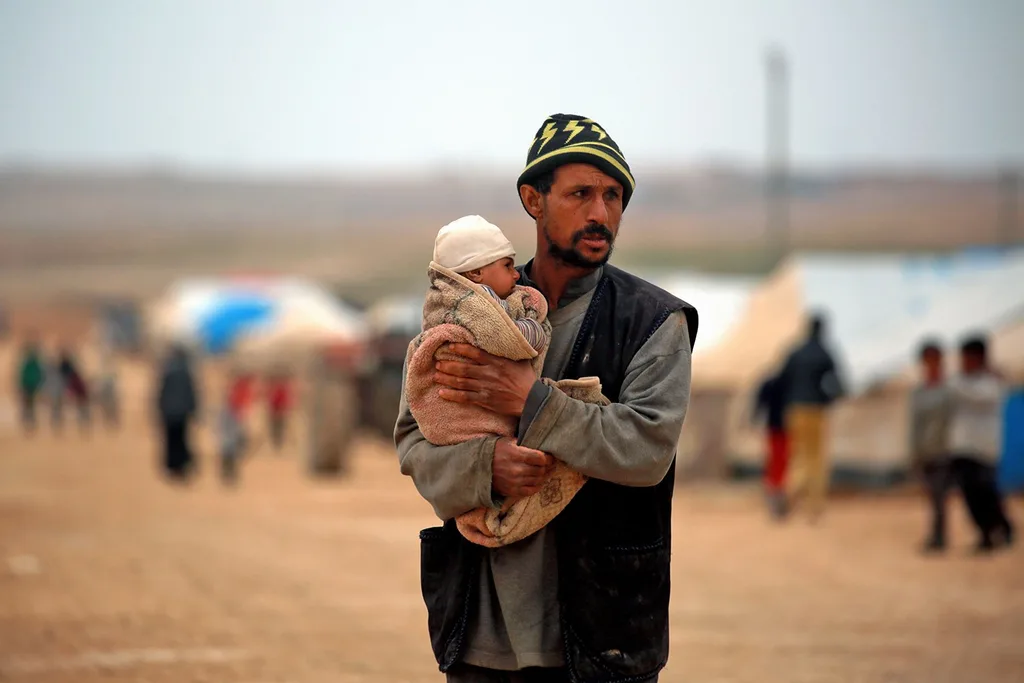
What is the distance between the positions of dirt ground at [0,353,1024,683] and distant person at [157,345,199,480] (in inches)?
69.3

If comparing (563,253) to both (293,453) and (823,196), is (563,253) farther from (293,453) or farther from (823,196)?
(823,196)

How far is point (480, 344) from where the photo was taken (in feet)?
10.7

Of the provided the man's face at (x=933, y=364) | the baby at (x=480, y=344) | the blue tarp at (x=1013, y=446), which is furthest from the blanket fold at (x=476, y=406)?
the blue tarp at (x=1013, y=446)

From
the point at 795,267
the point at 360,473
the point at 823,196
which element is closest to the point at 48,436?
the point at 360,473

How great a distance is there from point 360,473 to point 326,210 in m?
114

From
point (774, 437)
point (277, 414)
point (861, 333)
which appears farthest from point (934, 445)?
point (277, 414)

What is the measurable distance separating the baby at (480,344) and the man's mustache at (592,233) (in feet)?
0.52

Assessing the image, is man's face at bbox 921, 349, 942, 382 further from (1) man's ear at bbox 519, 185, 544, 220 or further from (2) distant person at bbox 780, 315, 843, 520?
(1) man's ear at bbox 519, 185, 544, 220

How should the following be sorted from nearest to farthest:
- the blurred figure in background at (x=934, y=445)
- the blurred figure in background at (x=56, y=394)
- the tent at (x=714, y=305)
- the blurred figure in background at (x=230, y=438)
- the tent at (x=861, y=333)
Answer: the blurred figure in background at (x=934, y=445), the tent at (x=861, y=333), the blurred figure in background at (x=230, y=438), the tent at (x=714, y=305), the blurred figure in background at (x=56, y=394)

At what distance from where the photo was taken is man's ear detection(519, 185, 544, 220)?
138 inches

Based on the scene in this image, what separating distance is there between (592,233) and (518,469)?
22.8 inches

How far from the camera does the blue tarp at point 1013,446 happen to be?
14953mm

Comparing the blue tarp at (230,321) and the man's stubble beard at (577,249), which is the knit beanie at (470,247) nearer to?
the man's stubble beard at (577,249)

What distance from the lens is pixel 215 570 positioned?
10.3m
